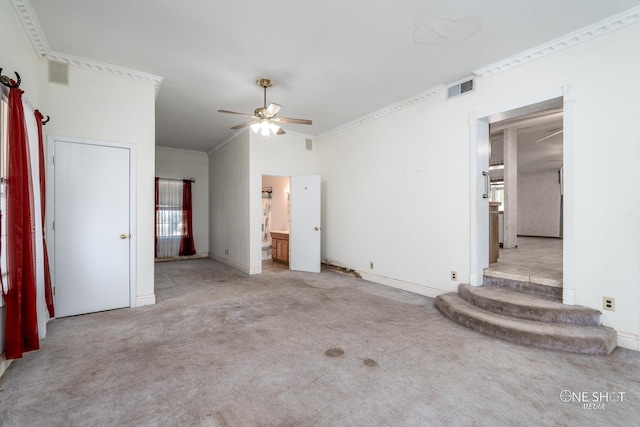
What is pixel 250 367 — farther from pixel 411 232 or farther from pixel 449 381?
pixel 411 232

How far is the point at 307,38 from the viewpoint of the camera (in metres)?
3.04

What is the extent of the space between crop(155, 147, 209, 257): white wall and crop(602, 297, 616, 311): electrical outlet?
8247mm

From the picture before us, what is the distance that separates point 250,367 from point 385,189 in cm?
366

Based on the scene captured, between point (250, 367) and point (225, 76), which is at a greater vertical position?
point (225, 76)

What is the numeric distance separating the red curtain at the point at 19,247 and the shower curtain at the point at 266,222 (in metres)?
5.76

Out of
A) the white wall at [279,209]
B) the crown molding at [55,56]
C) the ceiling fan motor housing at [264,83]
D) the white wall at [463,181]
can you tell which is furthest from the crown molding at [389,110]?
the crown molding at [55,56]

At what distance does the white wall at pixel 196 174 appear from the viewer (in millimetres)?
7930

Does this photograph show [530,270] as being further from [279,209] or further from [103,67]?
[279,209]

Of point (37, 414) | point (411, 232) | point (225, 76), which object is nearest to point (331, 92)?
point (225, 76)

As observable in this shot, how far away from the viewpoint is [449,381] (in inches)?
84.1

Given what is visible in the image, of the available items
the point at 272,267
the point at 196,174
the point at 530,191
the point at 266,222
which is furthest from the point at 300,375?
the point at 530,191

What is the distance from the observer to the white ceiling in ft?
8.48

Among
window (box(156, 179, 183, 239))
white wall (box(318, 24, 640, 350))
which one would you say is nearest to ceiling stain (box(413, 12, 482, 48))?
white wall (box(318, 24, 640, 350))

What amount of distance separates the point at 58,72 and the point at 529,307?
585cm
